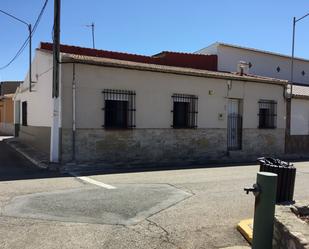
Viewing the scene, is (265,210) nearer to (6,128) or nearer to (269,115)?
(269,115)

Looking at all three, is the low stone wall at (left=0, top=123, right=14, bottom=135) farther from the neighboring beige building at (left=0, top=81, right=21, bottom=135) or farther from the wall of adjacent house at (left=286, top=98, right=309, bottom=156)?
the wall of adjacent house at (left=286, top=98, right=309, bottom=156)

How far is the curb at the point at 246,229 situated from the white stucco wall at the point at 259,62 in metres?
19.2

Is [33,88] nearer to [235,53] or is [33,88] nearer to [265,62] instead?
[235,53]

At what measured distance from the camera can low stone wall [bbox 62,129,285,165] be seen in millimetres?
14297

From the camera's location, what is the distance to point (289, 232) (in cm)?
460

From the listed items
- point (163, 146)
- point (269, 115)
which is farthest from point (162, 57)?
point (163, 146)

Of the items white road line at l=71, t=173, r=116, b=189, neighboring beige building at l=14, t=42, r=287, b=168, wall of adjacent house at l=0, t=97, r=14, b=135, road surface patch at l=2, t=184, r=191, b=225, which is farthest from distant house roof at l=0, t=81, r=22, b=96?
road surface patch at l=2, t=184, r=191, b=225

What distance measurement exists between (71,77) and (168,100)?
13.7ft

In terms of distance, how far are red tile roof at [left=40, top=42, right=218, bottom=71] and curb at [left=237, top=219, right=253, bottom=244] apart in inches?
557

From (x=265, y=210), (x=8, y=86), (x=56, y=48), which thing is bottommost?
(x=265, y=210)

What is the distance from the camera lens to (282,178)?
25.9ft

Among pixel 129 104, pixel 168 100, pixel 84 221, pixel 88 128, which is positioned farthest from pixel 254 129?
pixel 84 221

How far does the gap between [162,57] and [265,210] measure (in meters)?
17.1

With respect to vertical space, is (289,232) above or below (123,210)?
above
